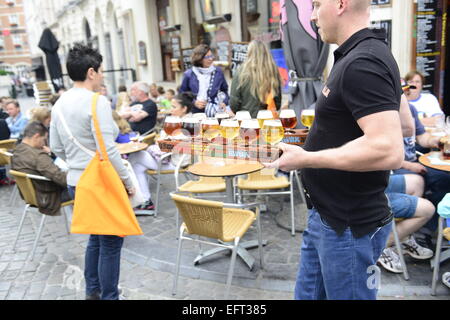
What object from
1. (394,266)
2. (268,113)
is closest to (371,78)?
(268,113)

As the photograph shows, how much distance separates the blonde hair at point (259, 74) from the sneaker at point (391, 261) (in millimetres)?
2143

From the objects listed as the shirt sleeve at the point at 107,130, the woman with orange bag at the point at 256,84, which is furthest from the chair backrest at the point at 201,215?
the woman with orange bag at the point at 256,84

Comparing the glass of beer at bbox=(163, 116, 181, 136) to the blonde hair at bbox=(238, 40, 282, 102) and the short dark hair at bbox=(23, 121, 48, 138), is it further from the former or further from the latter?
the short dark hair at bbox=(23, 121, 48, 138)

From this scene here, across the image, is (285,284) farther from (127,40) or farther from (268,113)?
(127,40)

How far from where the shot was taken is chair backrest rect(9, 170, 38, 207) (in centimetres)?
→ 396

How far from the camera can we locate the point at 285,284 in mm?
3301

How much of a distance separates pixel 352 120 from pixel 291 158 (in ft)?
0.86

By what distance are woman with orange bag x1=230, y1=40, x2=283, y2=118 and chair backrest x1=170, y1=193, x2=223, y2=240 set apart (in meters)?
1.89

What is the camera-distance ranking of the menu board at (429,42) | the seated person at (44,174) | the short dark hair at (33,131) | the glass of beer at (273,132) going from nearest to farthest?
the glass of beer at (273,132)
the seated person at (44,174)
the short dark hair at (33,131)
the menu board at (429,42)

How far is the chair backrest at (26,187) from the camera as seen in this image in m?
3.96

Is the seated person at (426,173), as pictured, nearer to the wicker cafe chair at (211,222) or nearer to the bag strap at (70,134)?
the wicker cafe chair at (211,222)

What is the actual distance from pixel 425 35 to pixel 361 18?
5332mm
